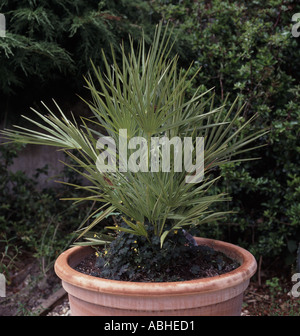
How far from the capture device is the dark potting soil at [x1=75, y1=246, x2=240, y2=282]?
1.52 meters

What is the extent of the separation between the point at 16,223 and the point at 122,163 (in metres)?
1.61

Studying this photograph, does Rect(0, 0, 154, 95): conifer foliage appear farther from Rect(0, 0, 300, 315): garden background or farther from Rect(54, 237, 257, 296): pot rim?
Rect(54, 237, 257, 296): pot rim

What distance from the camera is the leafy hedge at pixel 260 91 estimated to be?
7.79ft

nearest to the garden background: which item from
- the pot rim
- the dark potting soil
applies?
the dark potting soil

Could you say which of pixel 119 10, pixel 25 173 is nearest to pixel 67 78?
pixel 119 10

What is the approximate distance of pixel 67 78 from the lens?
2.83 m

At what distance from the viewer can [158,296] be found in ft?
4.17
